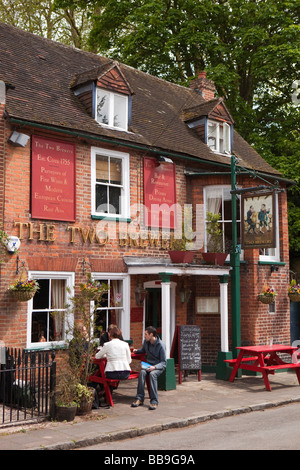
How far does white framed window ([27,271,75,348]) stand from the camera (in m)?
11.4

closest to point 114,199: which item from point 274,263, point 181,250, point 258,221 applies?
point 181,250

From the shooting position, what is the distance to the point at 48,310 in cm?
1164

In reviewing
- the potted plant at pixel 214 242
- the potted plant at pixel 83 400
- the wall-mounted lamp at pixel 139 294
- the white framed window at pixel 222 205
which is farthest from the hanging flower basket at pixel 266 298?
the potted plant at pixel 83 400

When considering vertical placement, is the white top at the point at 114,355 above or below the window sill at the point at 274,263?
below

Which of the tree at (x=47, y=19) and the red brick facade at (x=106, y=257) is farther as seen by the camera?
the tree at (x=47, y=19)

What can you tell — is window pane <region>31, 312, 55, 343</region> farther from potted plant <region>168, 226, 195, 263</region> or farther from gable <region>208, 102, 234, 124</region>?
gable <region>208, 102, 234, 124</region>

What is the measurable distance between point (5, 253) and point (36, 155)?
233 centimetres

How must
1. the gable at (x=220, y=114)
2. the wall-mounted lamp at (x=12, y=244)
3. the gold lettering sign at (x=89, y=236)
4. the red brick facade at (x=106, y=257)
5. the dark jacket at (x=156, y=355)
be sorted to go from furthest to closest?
the gable at (x=220, y=114) < the gold lettering sign at (x=89, y=236) < the red brick facade at (x=106, y=257) < the wall-mounted lamp at (x=12, y=244) < the dark jacket at (x=156, y=355)

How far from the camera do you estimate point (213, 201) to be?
1527 centimetres

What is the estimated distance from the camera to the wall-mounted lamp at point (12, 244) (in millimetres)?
10773

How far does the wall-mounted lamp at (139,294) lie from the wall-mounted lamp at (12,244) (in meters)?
3.64

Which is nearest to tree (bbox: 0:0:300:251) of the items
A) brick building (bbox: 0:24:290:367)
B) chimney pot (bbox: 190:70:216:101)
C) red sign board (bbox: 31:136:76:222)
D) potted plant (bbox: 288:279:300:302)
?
chimney pot (bbox: 190:70:216:101)

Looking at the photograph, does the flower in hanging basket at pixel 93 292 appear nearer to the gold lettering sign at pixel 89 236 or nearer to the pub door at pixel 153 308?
the gold lettering sign at pixel 89 236
